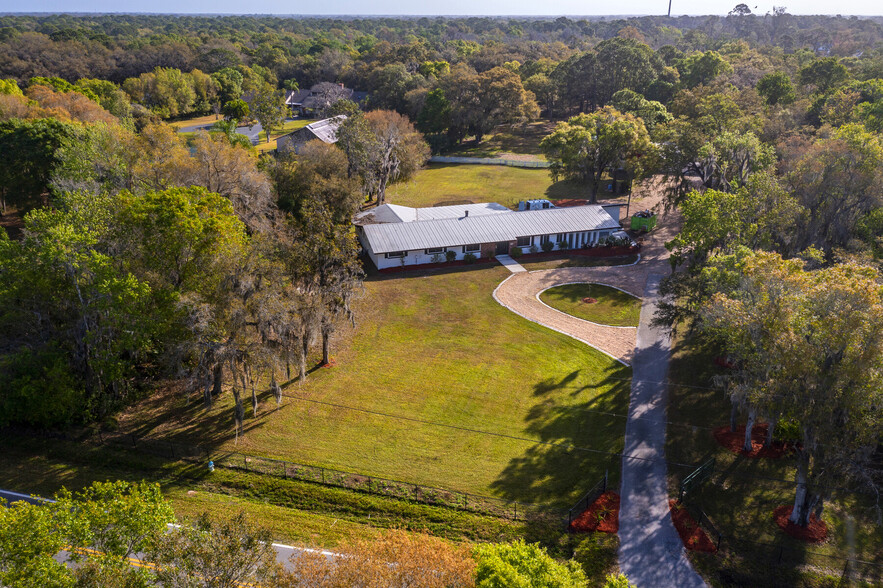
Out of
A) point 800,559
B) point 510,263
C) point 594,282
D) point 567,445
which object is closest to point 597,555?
point 567,445

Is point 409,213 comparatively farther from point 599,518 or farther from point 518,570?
point 518,570

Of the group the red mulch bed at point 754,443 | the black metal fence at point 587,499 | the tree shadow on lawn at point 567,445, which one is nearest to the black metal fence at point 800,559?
the black metal fence at point 587,499

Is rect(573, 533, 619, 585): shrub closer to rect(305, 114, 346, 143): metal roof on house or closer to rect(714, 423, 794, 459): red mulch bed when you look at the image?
rect(714, 423, 794, 459): red mulch bed

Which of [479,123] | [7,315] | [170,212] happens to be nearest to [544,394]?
[170,212]

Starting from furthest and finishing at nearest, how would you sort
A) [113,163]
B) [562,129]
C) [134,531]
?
[562,129] < [113,163] < [134,531]

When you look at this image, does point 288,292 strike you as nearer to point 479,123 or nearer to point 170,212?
point 170,212

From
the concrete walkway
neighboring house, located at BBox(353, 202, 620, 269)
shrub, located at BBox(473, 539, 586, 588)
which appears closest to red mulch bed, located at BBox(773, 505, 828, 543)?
shrub, located at BBox(473, 539, 586, 588)
